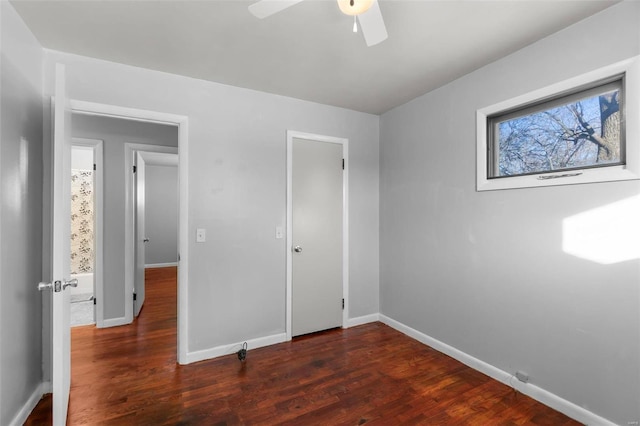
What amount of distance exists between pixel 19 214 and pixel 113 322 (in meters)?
2.07

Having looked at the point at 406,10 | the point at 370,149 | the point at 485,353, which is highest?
the point at 406,10

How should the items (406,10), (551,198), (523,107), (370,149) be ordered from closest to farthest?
1. (406,10)
2. (551,198)
3. (523,107)
4. (370,149)

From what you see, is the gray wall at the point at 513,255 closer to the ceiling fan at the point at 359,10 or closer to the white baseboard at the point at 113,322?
the ceiling fan at the point at 359,10

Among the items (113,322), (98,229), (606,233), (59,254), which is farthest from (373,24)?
A: (113,322)

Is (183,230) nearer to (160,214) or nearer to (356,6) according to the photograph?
(356,6)

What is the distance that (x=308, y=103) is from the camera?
10.3 feet

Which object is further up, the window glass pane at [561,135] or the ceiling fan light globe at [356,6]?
the ceiling fan light globe at [356,6]

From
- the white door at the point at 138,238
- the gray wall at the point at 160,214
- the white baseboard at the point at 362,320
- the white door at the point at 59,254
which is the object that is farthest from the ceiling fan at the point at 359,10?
the gray wall at the point at 160,214

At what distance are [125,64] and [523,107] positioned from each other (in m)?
3.14

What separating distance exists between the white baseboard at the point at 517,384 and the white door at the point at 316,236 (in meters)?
0.95

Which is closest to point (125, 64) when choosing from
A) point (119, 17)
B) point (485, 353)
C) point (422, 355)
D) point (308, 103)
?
point (119, 17)

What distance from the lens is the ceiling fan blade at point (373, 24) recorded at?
1390 millimetres

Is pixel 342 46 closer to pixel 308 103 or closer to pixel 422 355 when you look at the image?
pixel 308 103

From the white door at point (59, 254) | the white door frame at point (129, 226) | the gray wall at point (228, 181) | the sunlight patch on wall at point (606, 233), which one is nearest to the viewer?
the white door at point (59, 254)
